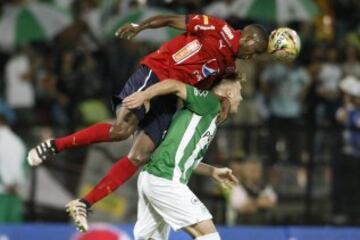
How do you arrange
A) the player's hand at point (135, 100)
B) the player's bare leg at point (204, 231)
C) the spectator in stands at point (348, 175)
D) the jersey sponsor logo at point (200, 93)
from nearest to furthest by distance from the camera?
the player's hand at point (135, 100), the player's bare leg at point (204, 231), the jersey sponsor logo at point (200, 93), the spectator in stands at point (348, 175)

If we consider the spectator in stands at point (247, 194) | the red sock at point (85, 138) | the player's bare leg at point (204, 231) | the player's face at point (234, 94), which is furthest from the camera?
the spectator in stands at point (247, 194)

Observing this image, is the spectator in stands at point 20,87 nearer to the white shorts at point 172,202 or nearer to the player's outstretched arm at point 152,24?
the player's outstretched arm at point 152,24

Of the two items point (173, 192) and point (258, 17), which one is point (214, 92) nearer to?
point (173, 192)

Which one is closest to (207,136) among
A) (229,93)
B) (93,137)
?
(229,93)

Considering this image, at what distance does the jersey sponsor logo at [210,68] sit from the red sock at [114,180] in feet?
3.46

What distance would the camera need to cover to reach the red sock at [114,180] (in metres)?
12.3

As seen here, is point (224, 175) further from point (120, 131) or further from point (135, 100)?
point (135, 100)

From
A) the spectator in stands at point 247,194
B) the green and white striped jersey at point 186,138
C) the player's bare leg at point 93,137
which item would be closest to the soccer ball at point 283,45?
the green and white striped jersey at point 186,138

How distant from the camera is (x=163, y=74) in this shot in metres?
12.6

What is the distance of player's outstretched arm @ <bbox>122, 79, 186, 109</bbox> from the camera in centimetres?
1161

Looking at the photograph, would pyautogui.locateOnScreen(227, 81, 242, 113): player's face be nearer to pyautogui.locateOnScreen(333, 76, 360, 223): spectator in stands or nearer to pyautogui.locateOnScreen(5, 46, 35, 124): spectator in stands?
pyautogui.locateOnScreen(333, 76, 360, 223): spectator in stands

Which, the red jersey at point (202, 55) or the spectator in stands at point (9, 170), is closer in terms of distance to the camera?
the red jersey at point (202, 55)

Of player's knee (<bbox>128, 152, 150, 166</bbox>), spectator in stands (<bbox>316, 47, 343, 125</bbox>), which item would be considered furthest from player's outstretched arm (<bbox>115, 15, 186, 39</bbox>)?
spectator in stands (<bbox>316, 47, 343, 125</bbox>)

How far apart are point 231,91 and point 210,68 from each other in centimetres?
39
